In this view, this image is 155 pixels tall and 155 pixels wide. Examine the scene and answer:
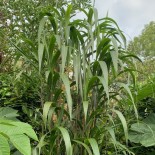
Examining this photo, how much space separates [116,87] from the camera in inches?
81.1

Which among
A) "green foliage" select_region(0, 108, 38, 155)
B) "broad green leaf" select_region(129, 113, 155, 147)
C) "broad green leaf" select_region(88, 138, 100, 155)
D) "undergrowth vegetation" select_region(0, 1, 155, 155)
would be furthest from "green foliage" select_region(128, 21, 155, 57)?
"green foliage" select_region(0, 108, 38, 155)

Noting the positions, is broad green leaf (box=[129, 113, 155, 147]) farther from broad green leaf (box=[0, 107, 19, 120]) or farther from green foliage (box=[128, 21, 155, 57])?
green foliage (box=[128, 21, 155, 57])

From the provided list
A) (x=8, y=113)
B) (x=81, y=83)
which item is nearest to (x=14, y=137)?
(x=81, y=83)

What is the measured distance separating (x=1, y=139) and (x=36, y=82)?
4.42ft

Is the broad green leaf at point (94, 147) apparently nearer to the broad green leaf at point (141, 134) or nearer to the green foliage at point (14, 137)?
the broad green leaf at point (141, 134)

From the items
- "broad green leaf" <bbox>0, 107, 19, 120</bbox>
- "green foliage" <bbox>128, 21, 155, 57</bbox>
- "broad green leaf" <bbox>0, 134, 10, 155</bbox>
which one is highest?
"green foliage" <bbox>128, 21, 155, 57</bbox>

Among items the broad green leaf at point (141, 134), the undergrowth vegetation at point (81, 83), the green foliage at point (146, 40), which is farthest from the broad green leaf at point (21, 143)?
the green foliage at point (146, 40)

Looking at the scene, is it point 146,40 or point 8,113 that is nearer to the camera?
point 8,113

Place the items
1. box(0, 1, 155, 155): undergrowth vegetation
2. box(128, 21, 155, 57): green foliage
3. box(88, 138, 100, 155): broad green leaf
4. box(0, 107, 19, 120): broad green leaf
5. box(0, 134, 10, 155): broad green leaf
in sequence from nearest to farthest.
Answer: box(0, 134, 10, 155): broad green leaf < box(88, 138, 100, 155): broad green leaf < box(0, 1, 155, 155): undergrowth vegetation < box(0, 107, 19, 120): broad green leaf < box(128, 21, 155, 57): green foliage

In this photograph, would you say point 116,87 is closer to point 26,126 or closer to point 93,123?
point 93,123

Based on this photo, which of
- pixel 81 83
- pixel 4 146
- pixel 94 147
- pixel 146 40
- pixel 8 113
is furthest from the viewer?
pixel 146 40

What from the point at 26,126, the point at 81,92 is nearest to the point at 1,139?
the point at 26,126

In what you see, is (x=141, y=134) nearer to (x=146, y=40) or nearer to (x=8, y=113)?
(x=8, y=113)

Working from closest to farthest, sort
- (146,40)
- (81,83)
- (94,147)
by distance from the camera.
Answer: (94,147) < (81,83) < (146,40)
